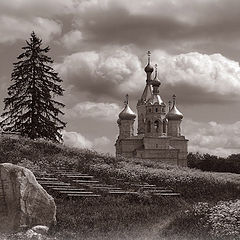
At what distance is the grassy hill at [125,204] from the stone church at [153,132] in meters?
39.4

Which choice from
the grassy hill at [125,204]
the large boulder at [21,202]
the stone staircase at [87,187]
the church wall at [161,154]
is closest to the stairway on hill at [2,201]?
the large boulder at [21,202]

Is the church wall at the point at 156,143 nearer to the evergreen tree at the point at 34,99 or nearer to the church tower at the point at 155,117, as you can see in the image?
the church tower at the point at 155,117

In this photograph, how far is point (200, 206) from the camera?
1444cm

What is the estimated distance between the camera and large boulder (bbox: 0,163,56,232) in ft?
37.4

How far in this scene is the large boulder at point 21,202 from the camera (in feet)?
37.4

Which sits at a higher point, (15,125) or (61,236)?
(15,125)

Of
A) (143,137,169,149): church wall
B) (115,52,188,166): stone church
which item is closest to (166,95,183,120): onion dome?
(115,52,188,166): stone church

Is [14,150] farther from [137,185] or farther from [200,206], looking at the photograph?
[200,206]

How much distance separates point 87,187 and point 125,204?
288cm

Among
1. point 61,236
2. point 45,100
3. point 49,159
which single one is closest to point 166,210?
point 61,236

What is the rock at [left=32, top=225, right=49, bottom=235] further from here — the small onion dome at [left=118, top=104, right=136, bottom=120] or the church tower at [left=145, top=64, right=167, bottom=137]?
the small onion dome at [left=118, top=104, right=136, bottom=120]

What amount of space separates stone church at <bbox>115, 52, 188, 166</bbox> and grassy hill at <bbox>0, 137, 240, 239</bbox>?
3944cm

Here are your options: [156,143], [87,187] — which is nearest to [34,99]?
[87,187]

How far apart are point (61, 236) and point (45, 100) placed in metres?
26.4
